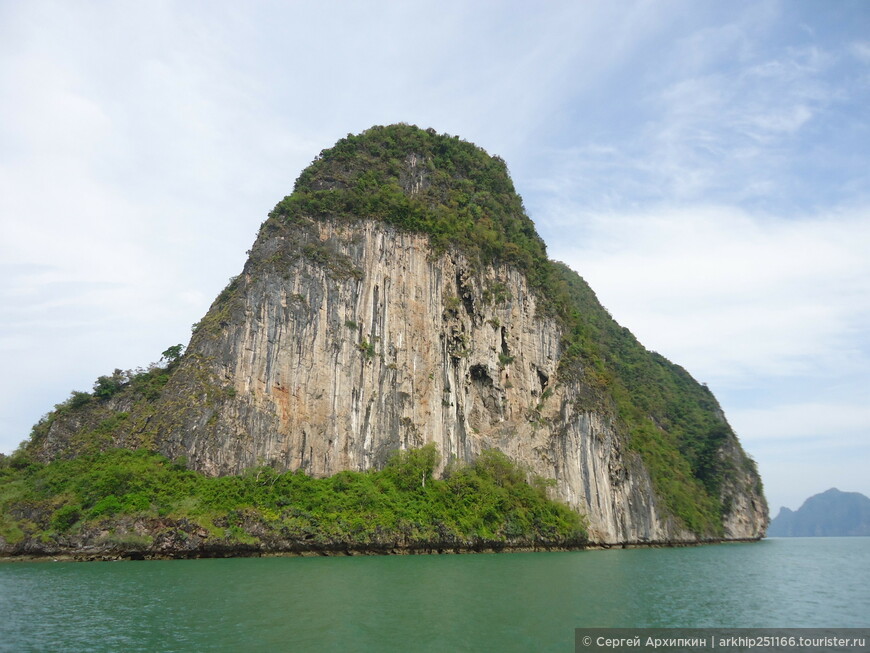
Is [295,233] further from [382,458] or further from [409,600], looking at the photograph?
[409,600]

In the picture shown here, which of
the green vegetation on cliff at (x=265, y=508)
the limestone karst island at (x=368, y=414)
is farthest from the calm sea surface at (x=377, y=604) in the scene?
the limestone karst island at (x=368, y=414)

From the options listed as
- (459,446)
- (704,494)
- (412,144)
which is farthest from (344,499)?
(704,494)

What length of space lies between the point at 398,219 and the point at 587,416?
23.2 m

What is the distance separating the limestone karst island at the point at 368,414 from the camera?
3462cm

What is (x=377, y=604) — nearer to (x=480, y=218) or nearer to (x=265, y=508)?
(x=265, y=508)

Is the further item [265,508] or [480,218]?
[480,218]

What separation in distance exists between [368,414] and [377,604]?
2591cm

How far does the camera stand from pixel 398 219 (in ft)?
165

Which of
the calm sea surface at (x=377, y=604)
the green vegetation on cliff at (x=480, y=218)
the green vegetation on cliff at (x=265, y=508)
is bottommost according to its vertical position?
the calm sea surface at (x=377, y=604)

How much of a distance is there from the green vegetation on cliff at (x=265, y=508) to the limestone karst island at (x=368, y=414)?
0.12 meters

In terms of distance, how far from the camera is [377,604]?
17344mm

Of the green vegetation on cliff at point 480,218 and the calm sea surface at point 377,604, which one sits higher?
the green vegetation on cliff at point 480,218

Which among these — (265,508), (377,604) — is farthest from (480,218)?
(377,604)

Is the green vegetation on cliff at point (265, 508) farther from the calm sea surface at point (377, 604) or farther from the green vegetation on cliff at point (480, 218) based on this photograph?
the green vegetation on cliff at point (480, 218)
